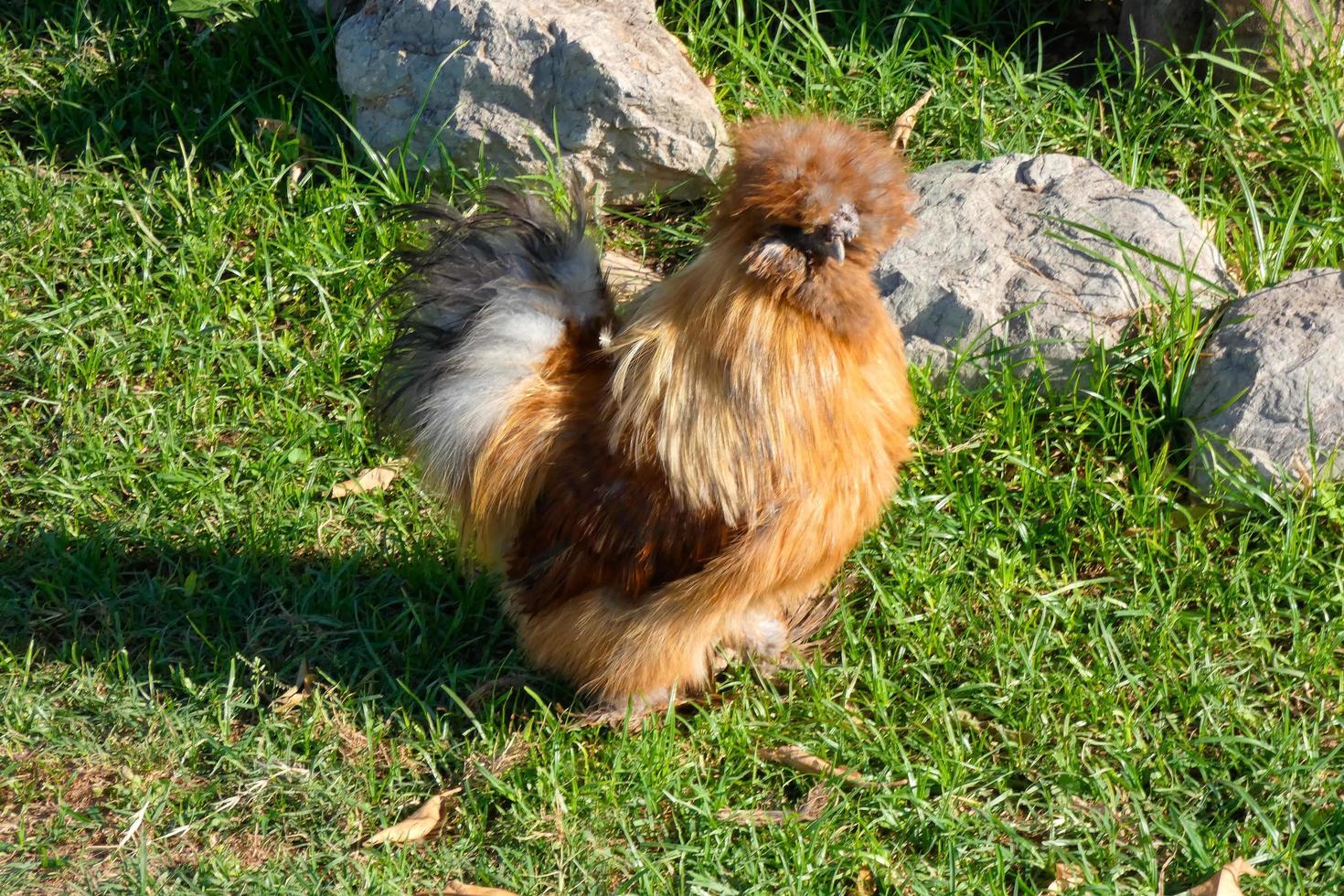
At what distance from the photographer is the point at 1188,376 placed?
447cm

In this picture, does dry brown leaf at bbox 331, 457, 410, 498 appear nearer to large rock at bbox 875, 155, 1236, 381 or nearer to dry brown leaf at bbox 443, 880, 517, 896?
dry brown leaf at bbox 443, 880, 517, 896

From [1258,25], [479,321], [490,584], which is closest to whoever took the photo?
[479,321]

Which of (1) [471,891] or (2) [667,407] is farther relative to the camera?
(1) [471,891]

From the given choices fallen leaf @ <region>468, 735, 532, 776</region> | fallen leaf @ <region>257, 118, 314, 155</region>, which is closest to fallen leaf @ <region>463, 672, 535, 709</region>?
fallen leaf @ <region>468, 735, 532, 776</region>

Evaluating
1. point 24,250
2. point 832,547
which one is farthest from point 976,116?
point 24,250

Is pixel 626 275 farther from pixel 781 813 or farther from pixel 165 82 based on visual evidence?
pixel 165 82

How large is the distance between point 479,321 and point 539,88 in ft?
6.39

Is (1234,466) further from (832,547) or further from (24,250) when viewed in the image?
(24,250)

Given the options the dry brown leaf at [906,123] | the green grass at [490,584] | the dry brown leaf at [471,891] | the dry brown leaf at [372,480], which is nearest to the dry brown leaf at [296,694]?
the green grass at [490,584]

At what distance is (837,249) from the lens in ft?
10.5

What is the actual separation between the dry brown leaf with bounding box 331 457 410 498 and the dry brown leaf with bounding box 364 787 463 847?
1328mm

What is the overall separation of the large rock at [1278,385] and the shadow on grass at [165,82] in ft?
12.3

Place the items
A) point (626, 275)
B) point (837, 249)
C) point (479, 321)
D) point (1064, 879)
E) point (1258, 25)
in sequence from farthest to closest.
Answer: point (1258, 25) → point (626, 275) → point (479, 321) → point (1064, 879) → point (837, 249)

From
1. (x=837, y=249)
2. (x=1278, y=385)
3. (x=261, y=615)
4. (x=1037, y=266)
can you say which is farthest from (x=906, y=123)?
(x=261, y=615)
